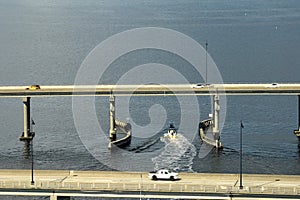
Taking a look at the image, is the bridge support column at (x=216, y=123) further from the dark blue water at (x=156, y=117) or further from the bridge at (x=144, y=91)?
the dark blue water at (x=156, y=117)

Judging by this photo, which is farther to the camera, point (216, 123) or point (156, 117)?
point (156, 117)

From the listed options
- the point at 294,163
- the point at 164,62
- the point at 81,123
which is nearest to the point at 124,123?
the point at 81,123

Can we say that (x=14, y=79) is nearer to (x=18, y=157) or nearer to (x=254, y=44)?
(x=18, y=157)

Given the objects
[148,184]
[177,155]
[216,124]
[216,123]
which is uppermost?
[216,123]

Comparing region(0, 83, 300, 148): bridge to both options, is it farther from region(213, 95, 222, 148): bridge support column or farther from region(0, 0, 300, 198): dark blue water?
region(0, 0, 300, 198): dark blue water

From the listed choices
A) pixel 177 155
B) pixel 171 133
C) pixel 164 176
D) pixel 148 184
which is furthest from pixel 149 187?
pixel 171 133

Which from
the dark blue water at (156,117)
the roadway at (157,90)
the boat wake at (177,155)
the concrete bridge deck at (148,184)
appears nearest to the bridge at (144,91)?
the roadway at (157,90)

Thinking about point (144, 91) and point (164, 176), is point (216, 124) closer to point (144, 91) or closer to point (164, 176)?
point (144, 91)
